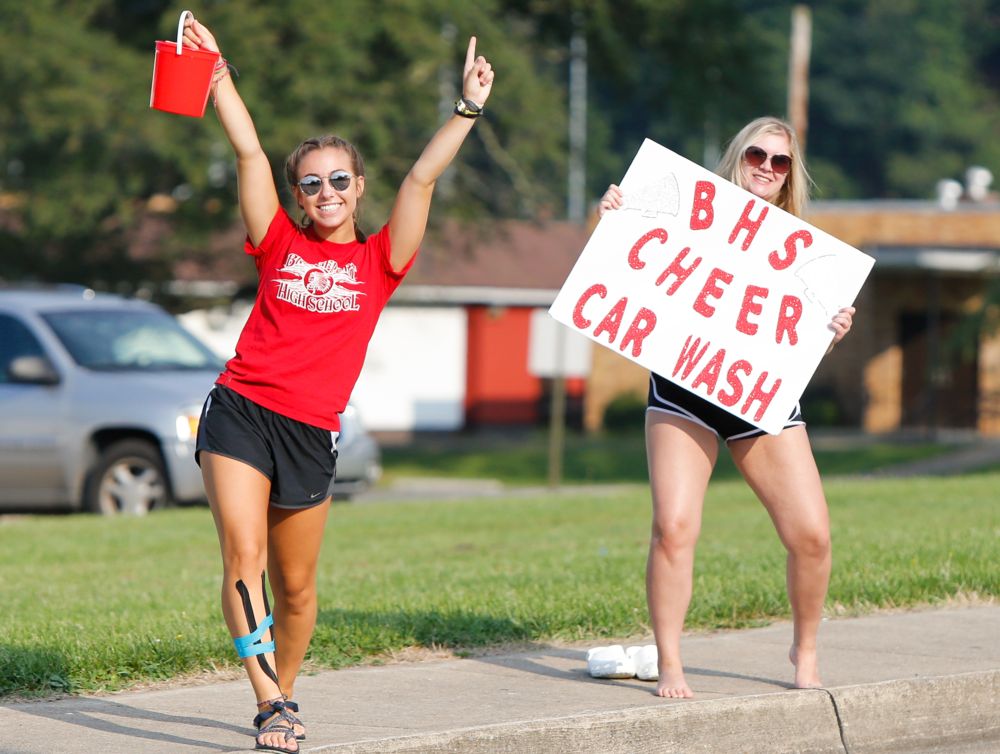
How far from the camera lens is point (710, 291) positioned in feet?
19.9

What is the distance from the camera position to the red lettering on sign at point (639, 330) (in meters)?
5.98

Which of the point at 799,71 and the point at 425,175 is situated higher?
the point at 799,71

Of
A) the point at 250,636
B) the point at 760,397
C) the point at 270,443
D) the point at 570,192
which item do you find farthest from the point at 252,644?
the point at 570,192

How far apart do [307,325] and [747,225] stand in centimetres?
174

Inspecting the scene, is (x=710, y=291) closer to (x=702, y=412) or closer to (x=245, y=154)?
(x=702, y=412)

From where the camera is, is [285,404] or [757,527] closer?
[285,404]

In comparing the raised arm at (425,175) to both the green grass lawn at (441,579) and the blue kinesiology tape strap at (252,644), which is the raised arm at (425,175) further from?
the green grass lawn at (441,579)

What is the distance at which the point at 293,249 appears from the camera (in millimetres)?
5254

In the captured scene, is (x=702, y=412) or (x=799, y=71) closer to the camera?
(x=702, y=412)

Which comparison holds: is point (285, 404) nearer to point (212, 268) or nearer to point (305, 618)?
point (305, 618)

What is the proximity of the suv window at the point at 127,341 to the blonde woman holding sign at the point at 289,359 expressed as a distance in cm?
915

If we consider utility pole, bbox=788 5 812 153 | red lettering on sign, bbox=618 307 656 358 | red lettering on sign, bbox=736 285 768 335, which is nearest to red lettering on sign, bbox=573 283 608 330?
red lettering on sign, bbox=618 307 656 358

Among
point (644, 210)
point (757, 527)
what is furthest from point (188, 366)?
point (644, 210)

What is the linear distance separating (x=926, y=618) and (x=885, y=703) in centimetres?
166
